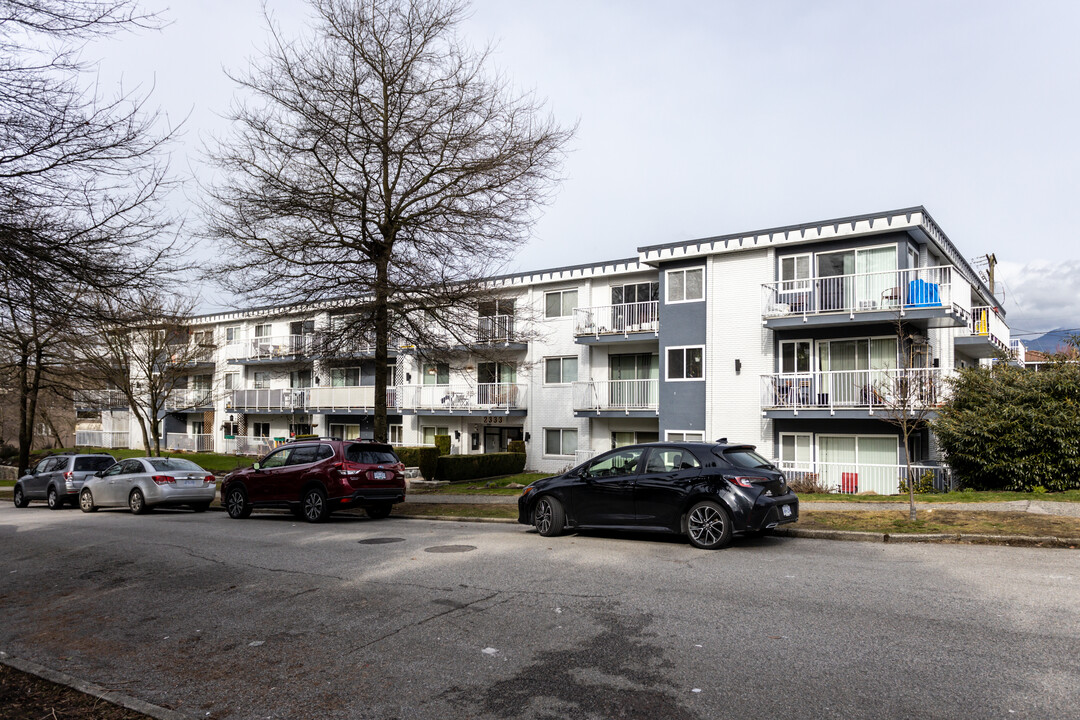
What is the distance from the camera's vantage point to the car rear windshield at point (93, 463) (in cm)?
2214

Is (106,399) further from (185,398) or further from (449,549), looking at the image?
(449,549)

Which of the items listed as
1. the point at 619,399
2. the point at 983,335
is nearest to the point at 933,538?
the point at 983,335

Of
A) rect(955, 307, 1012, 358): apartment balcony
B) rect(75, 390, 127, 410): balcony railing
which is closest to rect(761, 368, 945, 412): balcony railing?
rect(955, 307, 1012, 358): apartment balcony

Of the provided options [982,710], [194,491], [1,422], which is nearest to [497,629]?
Result: [982,710]

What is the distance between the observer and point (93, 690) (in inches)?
215

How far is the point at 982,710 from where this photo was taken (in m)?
4.49

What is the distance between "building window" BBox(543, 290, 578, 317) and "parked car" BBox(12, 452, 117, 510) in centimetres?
1679

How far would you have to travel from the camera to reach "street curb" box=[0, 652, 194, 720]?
492 cm

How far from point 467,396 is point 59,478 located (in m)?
15.6

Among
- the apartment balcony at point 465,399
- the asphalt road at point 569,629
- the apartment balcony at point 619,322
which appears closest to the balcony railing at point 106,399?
the apartment balcony at point 465,399

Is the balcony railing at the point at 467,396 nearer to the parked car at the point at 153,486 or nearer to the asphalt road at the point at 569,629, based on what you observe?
the parked car at the point at 153,486

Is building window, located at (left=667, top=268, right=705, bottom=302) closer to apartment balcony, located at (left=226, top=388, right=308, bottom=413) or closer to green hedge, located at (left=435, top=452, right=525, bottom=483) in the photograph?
green hedge, located at (left=435, top=452, right=525, bottom=483)

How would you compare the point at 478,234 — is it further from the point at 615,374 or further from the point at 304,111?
the point at 615,374

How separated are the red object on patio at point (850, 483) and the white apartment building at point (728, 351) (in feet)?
0.14
